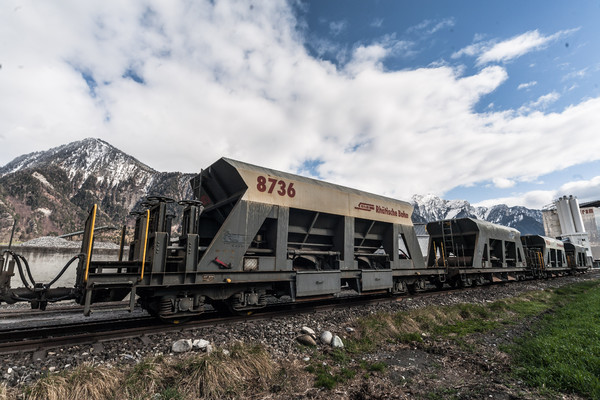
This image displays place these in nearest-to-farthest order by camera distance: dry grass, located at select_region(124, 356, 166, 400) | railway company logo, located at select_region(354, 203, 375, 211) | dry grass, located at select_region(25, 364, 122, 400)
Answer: dry grass, located at select_region(25, 364, 122, 400) → dry grass, located at select_region(124, 356, 166, 400) → railway company logo, located at select_region(354, 203, 375, 211)

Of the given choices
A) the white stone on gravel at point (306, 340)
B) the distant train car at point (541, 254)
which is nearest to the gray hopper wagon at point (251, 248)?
the white stone on gravel at point (306, 340)

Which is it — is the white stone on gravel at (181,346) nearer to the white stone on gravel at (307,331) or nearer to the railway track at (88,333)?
the railway track at (88,333)

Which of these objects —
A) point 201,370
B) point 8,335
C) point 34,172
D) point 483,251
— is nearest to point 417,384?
point 201,370

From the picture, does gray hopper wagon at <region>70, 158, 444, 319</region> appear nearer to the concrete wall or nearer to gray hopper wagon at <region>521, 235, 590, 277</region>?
the concrete wall

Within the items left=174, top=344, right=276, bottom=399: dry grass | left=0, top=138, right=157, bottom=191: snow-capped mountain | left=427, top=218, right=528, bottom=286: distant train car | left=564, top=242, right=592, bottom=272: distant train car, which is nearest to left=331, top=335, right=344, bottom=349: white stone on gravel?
left=174, top=344, right=276, bottom=399: dry grass

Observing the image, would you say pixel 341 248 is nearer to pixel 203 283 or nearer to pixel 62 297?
pixel 203 283

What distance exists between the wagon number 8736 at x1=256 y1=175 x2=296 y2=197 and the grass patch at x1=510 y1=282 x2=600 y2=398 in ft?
20.0

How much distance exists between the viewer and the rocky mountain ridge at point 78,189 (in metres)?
107

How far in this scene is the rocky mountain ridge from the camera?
351 ft

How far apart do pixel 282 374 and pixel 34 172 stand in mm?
167296

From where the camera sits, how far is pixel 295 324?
23.2 feet

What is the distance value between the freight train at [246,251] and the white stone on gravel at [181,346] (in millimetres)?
1295

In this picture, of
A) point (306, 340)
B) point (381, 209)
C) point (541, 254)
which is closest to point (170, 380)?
point (306, 340)

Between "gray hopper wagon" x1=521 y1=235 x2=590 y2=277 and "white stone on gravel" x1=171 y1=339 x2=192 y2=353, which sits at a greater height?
"gray hopper wagon" x1=521 y1=235 x2=590 y2=277
